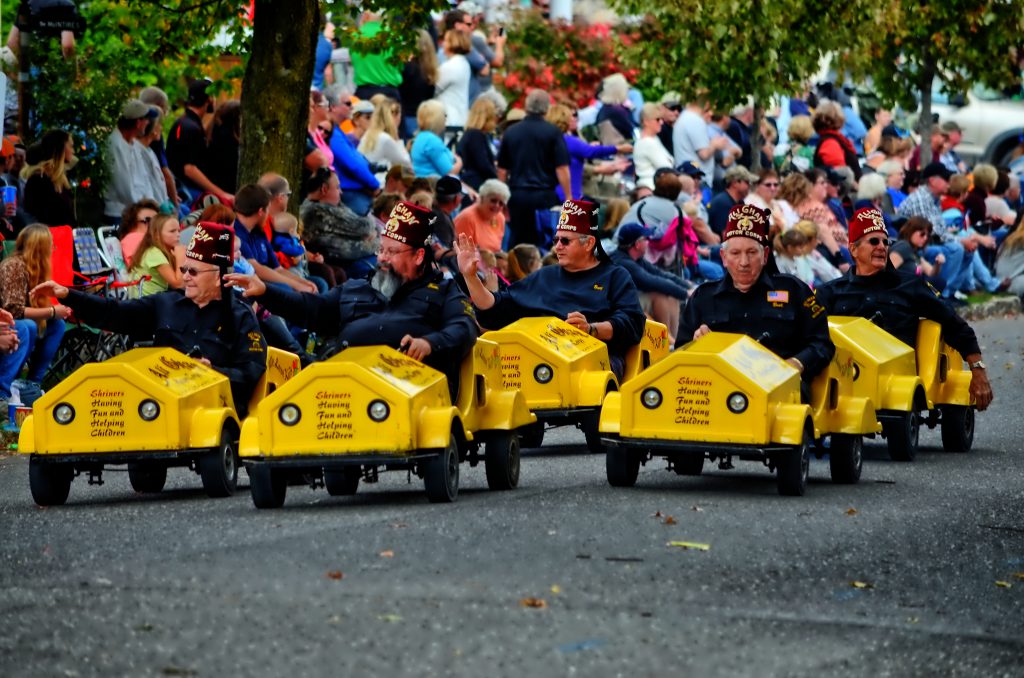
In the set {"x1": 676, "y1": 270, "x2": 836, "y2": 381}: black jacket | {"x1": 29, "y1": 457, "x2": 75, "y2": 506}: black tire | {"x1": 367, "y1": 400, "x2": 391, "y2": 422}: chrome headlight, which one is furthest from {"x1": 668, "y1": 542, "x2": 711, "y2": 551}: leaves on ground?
{"x1": 29, "y1": 457, "x2": 75, "y2": 506}: black tire

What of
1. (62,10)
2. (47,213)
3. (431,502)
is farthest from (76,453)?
(62,10)

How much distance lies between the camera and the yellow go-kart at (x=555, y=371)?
15.1 m

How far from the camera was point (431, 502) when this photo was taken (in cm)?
1184

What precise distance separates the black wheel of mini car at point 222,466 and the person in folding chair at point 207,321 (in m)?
0.53

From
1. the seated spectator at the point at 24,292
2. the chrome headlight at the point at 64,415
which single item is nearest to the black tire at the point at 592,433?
the seated spectator at the point at 24,292

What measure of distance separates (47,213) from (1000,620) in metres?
10.5

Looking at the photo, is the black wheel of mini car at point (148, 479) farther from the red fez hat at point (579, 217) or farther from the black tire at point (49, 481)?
the red fez hat at point (579, 217)

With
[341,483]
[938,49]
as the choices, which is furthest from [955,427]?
[938,49]

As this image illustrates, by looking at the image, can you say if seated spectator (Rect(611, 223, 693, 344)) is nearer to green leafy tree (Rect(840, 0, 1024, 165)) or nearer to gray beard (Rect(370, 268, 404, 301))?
gray beard (Rect(370, 268, 404, 301))

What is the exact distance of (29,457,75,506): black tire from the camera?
12.1m

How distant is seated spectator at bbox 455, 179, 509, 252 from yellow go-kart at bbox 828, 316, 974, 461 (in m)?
5.80

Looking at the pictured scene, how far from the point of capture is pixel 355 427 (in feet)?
37.7

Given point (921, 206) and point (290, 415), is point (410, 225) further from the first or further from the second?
point (921, 206)

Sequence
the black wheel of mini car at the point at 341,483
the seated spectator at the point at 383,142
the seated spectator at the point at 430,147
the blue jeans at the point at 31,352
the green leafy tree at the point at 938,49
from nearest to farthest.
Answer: the black wheel of mini car at the point at 341,483 → the blue jeans at the point at 31,352 → the seated spectator at the point at 383,142 → the seated spectator at the point at 430,147 → the green leafy tree at the point at 938,49
